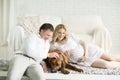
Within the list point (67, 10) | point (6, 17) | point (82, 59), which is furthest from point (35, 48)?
point (67, 10)

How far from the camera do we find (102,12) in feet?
18.9

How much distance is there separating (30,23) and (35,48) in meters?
2.16

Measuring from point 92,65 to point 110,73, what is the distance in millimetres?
451

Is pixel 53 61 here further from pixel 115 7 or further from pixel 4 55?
pixel 115 7

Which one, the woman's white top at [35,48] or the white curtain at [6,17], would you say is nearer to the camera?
the woman's white top at [35,48]

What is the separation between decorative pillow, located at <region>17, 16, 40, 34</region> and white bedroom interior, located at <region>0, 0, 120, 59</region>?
0.67 m

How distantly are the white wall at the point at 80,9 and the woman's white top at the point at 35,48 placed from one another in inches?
112

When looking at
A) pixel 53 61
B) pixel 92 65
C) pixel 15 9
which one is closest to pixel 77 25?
pixel 15 9

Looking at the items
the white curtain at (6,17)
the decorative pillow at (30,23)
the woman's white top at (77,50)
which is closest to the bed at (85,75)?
the woman's white top at (77,50)

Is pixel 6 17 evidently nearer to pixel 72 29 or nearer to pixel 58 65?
pixel 72 29

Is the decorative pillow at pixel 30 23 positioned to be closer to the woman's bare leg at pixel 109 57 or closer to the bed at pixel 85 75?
the woman's bare leg at pixel 109 57

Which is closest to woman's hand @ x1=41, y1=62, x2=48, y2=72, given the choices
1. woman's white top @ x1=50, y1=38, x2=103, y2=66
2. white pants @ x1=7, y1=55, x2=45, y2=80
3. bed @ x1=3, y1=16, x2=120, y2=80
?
white pants @ x1=7, y1=55, x2=45, y2=80

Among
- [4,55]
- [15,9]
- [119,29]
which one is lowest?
[4,55]

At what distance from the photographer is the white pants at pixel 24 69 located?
2.55 m
